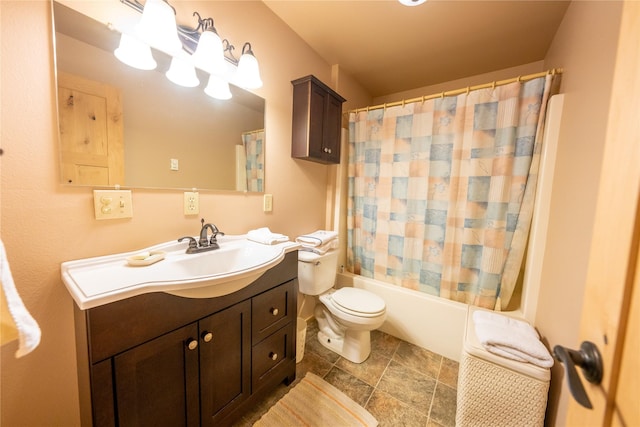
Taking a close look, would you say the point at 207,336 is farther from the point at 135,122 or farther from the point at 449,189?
the point at 449,189

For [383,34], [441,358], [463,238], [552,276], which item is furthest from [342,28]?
[441,358]

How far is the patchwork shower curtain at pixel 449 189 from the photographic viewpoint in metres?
1.49

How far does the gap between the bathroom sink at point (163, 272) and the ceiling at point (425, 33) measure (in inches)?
61.6

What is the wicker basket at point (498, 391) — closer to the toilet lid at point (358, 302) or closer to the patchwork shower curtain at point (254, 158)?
the toilet lid at point (358, 302)

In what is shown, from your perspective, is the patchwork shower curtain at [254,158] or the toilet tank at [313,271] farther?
the toilet tank at [313,271]

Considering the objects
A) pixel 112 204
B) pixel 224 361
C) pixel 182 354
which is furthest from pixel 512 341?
pixel 112 204

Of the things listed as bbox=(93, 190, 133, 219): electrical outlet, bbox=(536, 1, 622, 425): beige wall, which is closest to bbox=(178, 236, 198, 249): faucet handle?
bbox=(93, 190, 133, 219): electrical outlet

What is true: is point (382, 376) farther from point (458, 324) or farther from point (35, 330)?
point (35, 330)

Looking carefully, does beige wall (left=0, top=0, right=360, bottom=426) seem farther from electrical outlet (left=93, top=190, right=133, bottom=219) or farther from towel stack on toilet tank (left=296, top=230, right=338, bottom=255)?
towel stack on toilet tank (left=296, top=230, right=338, bottom=255)

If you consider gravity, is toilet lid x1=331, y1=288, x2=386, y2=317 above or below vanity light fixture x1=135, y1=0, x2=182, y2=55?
below

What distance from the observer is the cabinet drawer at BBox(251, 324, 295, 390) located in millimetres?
1109

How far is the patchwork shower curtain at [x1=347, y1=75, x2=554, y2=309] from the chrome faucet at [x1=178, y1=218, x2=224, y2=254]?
134 cm

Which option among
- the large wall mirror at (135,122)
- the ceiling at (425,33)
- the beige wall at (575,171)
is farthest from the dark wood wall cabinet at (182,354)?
the ceiling at (425,33)

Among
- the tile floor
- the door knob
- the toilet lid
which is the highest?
the door knob
